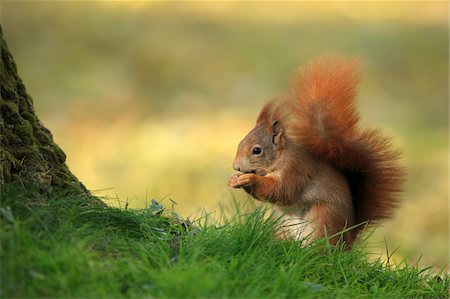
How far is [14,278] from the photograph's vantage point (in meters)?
2.10

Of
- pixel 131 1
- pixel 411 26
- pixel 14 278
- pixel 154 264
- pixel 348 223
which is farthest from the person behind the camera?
pixel 131 1

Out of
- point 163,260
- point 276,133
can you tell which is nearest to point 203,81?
point 276,133

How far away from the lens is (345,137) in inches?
121

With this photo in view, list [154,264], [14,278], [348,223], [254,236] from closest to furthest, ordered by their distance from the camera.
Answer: [14,278]
[154,264]
[254,236]
[348,223]

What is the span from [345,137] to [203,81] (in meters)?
4.44

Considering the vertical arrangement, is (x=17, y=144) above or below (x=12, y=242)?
above

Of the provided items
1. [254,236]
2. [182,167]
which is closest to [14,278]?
[254,236]

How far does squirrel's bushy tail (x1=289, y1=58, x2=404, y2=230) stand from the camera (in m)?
3.08

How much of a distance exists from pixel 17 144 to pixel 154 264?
2.32ft

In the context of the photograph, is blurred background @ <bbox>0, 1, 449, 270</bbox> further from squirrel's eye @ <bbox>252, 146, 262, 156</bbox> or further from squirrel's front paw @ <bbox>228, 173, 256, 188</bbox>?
squirrel's front paw @ <bbox>228, 173, 256, 188</bbox>

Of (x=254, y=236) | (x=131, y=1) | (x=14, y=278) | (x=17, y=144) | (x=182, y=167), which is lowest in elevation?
(x=14, y=278)

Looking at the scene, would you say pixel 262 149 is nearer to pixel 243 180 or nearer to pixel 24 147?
pixel 243 180

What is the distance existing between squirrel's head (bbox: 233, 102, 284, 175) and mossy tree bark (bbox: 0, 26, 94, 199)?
0.62 meters

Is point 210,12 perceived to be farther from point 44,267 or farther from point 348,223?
point 44,267
